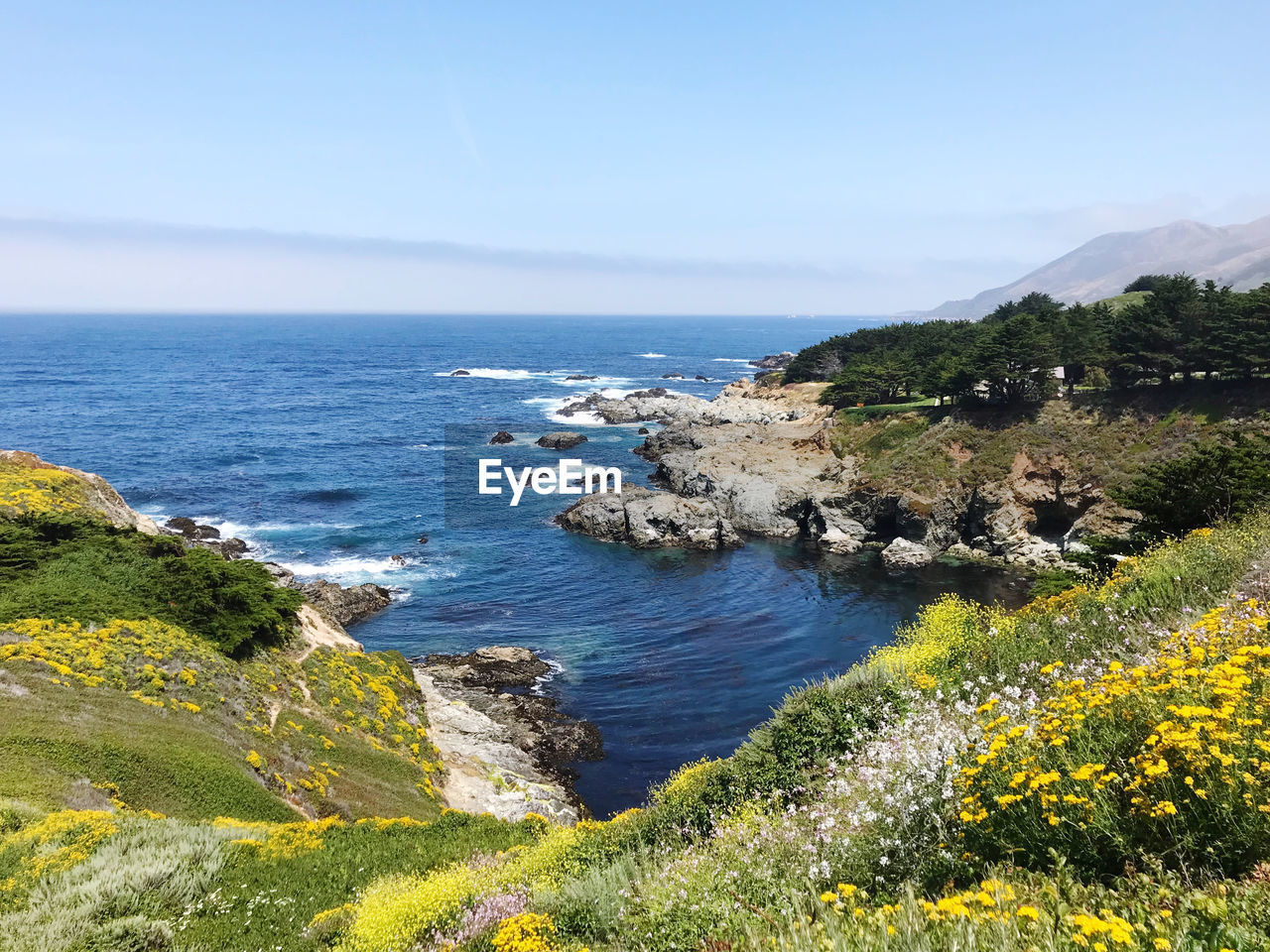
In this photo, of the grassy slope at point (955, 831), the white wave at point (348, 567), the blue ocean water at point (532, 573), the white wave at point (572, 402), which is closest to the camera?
the grassy slope at point (955, 831)

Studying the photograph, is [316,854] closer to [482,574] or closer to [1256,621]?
[1256,621]

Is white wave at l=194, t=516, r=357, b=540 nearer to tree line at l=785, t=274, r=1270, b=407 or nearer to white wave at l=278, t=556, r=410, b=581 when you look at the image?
white wave at l=278, t=556, r=410, b=581

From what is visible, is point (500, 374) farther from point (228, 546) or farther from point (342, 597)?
point (342, 597)

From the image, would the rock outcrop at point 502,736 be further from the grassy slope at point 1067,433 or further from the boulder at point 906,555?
the grassy slope at point 1067,433

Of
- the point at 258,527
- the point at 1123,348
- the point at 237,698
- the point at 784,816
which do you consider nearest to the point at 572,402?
the point at 258,527

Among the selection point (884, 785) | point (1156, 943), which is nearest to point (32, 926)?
point (884, 785)

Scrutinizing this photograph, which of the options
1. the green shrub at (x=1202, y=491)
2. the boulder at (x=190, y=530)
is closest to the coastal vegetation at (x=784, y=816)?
the green shrub at (x=1202, y=491)
